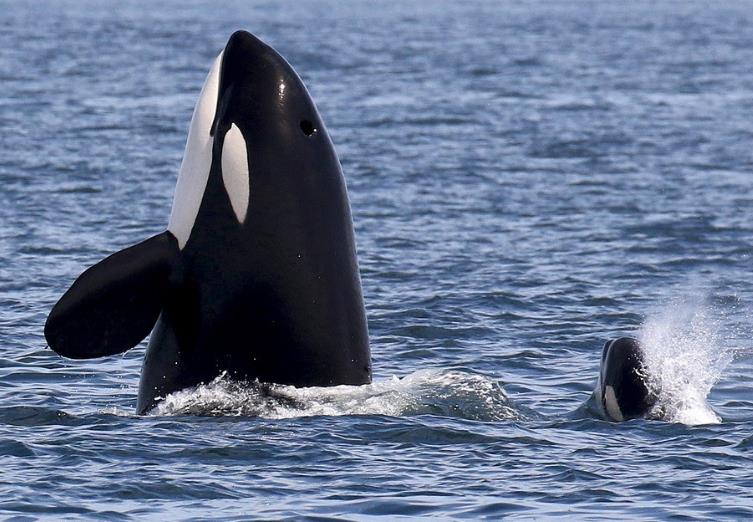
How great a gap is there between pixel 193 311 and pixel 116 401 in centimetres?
279

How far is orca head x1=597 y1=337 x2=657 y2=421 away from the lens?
1427 centimetres

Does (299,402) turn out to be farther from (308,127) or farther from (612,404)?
(612,404)

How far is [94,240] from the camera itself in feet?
82.7

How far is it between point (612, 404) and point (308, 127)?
344 centimetres

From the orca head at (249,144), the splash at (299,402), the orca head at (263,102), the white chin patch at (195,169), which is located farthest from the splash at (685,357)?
the white chin patch at (195,169)

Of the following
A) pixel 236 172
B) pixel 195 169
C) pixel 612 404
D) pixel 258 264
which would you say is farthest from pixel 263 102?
pixel 612 404

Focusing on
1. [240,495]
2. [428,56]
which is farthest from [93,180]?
[428,56]

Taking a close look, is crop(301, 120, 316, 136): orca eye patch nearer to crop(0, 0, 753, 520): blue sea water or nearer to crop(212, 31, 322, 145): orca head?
crop(212, 31, 322, 145): orca head

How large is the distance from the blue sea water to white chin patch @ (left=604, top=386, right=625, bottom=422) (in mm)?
226

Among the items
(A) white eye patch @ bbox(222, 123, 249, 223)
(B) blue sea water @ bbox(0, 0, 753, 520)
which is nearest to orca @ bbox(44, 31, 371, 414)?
(A) white eye patch @ bbox(222, 123, 249, 223)

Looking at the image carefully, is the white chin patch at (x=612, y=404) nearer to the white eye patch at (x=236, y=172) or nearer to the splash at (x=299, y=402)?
the splash at (x=299, y=402)

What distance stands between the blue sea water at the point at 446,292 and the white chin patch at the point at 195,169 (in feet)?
4.22

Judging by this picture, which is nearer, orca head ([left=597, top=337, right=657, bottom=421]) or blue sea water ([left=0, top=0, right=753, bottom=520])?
blue sea water ([left=0, top=0, right=753, bottom=520])

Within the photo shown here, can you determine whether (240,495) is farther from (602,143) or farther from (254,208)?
(602,143)
